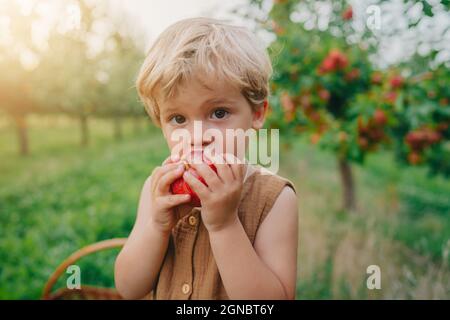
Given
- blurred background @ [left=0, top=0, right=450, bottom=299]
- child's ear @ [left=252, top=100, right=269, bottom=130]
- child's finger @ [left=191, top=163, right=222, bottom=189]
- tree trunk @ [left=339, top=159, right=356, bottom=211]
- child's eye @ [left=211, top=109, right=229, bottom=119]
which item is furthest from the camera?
tree trunk @ [left=339, top=159, right=356, bottom=211]

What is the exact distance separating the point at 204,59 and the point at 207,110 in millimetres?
150

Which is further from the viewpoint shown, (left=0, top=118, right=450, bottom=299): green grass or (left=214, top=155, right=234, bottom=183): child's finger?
(left=0, top=118, right=450, bottom=299): green grass

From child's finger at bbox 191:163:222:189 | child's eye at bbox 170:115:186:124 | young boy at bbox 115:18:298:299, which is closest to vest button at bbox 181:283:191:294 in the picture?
young boy at bbox 115:18:298:299

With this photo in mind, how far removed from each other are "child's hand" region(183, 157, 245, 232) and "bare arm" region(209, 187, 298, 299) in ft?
0.21

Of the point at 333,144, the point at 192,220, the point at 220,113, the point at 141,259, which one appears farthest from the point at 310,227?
the point at 220,113

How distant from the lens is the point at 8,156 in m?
11.5

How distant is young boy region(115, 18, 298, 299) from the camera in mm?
1084

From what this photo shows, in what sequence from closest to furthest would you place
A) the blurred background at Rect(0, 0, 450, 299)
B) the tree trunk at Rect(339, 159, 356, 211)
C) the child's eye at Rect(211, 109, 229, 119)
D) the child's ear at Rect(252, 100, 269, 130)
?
the child's eye at Rect(211, 109, 229, 119), the child's ear at Rect(252, 100, 269, 130), the blurred background at Rect(0, 0, 450, 299), the tree trunk at Rect(339, 159, 356, 211)

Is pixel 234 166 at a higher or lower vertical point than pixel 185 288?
higher

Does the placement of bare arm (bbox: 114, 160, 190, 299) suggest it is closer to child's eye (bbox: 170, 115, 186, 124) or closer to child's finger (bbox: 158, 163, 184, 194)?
child's finger (bbox: 158, 163, 184, 194)

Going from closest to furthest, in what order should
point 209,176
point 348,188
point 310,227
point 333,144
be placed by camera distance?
point 209,176
point 333,144
point 310,227
point 348,188

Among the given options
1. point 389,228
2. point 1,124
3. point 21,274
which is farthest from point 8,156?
point 389,228

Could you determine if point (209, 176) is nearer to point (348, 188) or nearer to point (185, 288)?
point (185, 288)

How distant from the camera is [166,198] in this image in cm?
112
